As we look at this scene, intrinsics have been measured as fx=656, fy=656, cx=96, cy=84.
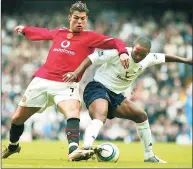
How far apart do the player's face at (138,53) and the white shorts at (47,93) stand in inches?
39.5

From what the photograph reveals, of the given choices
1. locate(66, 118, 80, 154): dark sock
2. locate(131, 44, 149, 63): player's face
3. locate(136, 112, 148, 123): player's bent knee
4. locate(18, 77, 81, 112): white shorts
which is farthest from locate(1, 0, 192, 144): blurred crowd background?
locate(66, 118, 80, 154): dark sock

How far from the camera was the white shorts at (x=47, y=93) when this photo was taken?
8719 millimetres

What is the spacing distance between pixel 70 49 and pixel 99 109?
2.96 feet

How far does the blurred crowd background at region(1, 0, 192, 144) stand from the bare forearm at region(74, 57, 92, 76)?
10259 mm

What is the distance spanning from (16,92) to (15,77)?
88 cm

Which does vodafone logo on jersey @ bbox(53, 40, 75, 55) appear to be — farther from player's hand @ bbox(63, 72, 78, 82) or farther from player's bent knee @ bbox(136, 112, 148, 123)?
player's bent knee @ bbox(136, 112, 148, 123)

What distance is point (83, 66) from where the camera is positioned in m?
8.64

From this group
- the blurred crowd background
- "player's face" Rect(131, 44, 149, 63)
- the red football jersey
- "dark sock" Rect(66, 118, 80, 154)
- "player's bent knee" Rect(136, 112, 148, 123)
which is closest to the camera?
"dark sock" Rect(66, 118, 80, 154)

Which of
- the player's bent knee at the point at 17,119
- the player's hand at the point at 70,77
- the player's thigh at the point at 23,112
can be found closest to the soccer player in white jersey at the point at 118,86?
the player's hand at the point at 70,77

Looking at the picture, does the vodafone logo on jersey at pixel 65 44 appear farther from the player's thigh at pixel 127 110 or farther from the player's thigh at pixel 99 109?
the player's thigh at pixel 127 110

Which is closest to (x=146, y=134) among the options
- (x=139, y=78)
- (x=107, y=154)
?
(x=107, y=154)

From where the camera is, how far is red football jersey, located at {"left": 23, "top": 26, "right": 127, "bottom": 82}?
29.0ft

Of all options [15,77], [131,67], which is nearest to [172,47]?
[15,77]

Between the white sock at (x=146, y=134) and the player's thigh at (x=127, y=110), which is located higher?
the player's thigh at (x=127, y=110)
